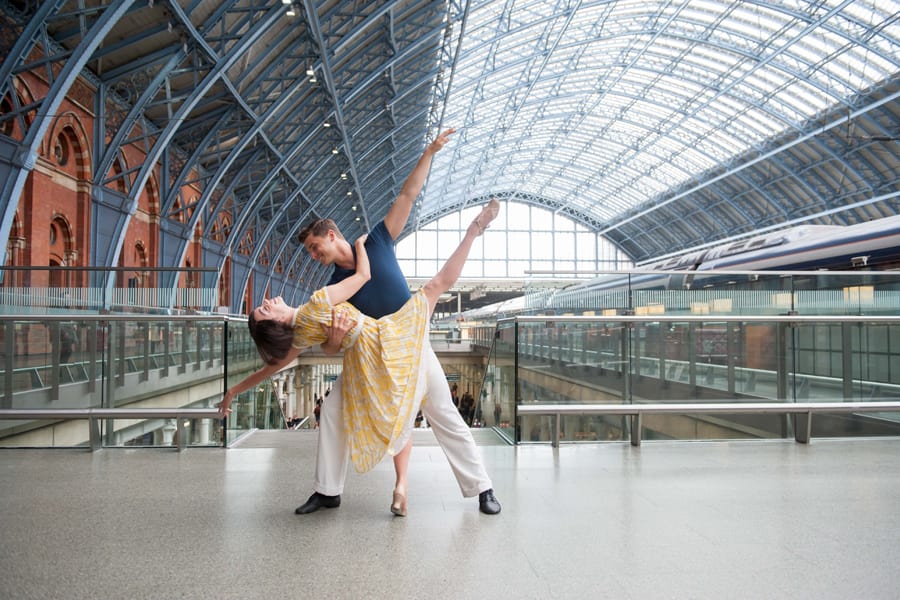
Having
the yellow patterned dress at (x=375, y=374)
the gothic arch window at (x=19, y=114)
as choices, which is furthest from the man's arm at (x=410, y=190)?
the gothic arch window at (x=19, y=114)

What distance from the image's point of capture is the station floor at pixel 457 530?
2.58 metres

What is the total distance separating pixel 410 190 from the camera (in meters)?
3.54

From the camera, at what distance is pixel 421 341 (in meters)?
3.41

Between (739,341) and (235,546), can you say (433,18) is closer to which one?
(739,341)

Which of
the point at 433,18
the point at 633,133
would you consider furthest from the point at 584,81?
the point at 433,18

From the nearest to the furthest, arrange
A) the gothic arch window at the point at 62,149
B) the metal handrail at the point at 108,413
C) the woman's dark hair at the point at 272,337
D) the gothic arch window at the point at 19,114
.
Answer: the woman's dark hair at the point at 272,337 < the metal handrail at the point at 108,413 < the gothic arch window at the point at 19,114 < the gothic arch window at the point at 62,149

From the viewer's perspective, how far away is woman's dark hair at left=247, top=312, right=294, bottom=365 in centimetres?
320

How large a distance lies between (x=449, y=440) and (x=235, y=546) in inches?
43.6

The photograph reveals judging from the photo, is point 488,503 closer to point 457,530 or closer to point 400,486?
point 457,530

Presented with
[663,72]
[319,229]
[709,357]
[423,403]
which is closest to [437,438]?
[423,403]

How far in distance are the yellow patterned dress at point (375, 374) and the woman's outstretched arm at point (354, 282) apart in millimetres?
35

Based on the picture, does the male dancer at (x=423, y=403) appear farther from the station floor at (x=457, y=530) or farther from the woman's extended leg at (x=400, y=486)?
the station floor at (x=457, y=530)

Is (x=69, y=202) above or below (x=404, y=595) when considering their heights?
above

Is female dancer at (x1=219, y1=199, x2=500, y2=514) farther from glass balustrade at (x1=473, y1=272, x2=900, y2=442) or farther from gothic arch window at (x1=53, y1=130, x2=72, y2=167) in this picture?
gothic arch window at (x1=53, y1=130, x2=72, y2=167)
